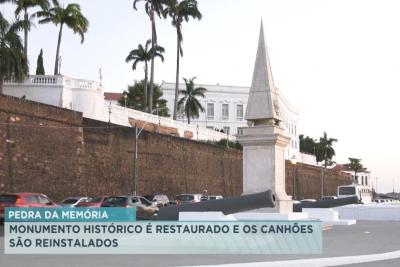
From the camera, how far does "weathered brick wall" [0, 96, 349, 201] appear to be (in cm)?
3244

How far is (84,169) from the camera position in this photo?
38156 millimetres

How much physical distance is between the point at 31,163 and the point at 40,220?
21.2m

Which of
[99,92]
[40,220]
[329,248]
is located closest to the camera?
[40,220]

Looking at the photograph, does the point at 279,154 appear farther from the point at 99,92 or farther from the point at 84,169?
the point at 99,92

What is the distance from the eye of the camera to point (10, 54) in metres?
37.3

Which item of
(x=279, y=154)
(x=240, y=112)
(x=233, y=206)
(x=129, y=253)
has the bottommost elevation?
(x=129, y=253)

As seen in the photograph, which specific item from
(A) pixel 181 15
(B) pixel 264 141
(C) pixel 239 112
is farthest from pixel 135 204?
(C) pixel 239 112

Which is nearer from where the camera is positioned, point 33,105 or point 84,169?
point 33,105

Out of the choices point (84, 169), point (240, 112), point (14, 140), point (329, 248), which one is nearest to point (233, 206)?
point (329, 248)

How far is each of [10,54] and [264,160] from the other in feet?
69.3

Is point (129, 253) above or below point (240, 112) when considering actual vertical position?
below

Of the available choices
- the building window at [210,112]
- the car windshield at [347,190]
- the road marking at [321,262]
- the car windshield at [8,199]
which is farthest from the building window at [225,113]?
the road marking at [321,262]

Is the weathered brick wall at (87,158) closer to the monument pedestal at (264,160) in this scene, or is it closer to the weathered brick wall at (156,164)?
the weathered brick wall at (156,164)

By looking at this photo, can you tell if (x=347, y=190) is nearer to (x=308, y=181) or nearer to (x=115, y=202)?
(x=308, y=181)
